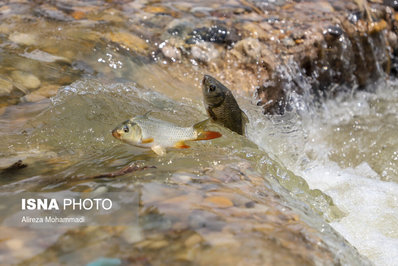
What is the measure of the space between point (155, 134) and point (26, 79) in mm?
2169

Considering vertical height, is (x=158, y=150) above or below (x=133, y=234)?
below

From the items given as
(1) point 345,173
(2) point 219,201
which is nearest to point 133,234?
(2) point 219,201

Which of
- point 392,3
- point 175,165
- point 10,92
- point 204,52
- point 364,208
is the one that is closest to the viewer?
point 175,165

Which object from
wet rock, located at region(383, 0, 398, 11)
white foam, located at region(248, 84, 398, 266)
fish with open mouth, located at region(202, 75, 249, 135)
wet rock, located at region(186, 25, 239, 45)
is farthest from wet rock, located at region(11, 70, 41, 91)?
wet rock, located at region(383, 0, 398, 11)

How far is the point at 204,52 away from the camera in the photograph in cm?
597

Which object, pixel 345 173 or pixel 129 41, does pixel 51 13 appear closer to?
pixel 129 41

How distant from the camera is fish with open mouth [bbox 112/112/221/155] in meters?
3.18

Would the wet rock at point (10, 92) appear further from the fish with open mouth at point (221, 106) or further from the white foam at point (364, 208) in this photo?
the white foam at point (364, 208)

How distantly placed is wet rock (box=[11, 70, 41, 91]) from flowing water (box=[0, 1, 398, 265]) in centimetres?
7

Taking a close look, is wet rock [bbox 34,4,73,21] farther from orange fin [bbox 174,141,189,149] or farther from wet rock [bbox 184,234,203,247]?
wet rock [bbox 184,234,203,247]

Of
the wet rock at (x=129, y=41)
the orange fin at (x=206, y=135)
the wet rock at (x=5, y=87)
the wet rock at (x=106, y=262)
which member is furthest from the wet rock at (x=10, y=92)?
the wet rock at (x=106, y=262)

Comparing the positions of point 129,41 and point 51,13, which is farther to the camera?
point 51,13

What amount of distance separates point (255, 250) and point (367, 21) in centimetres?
615

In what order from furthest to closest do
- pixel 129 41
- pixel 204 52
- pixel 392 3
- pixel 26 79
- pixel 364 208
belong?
pixel 392 3
pixel 204 52
pixel 129 41
pixel 26 79
pixel 364 208
